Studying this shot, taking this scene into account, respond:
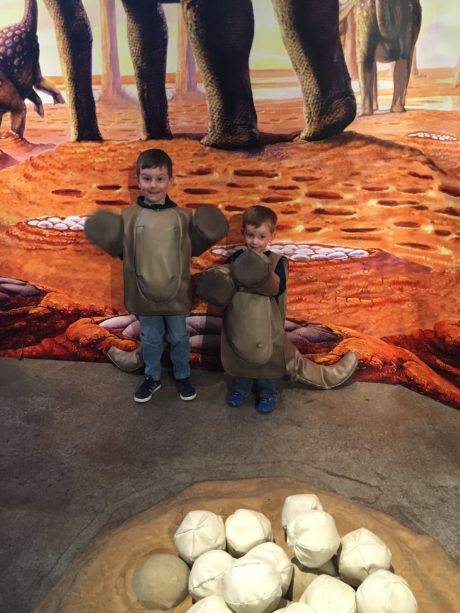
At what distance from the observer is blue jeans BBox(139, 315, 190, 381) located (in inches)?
114

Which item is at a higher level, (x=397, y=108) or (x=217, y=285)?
(x=397, y=108)

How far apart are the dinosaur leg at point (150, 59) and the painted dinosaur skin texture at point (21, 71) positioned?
0.52 m

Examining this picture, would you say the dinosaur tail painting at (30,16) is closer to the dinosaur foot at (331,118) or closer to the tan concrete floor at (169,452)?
the dinosaur foot at (331,118)

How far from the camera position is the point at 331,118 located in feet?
9.43

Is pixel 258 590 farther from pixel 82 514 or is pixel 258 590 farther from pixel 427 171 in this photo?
pixel 427 171

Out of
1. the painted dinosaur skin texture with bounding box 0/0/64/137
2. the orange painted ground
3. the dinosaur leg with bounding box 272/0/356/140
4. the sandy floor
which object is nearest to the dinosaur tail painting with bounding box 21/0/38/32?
the painted dinosaur skin texture with bounding box 0/0/64/137

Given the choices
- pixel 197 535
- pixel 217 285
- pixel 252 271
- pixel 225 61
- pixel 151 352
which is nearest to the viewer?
pixel 197 535

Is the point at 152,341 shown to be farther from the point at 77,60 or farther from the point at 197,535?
the point at 77,60

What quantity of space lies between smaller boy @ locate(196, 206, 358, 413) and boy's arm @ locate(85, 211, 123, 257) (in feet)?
1.55

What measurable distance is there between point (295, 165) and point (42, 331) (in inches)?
75.5

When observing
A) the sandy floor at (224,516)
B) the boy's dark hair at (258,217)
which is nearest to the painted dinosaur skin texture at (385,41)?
the boy's dark hair at (258,217)

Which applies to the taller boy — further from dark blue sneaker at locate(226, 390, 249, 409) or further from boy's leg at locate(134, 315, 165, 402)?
dark blue sneaker at locate(226, 390, 249, 409)

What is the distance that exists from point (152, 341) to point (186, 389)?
1.12 feet

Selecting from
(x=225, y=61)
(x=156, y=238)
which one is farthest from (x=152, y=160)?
(x=225, y=61)
